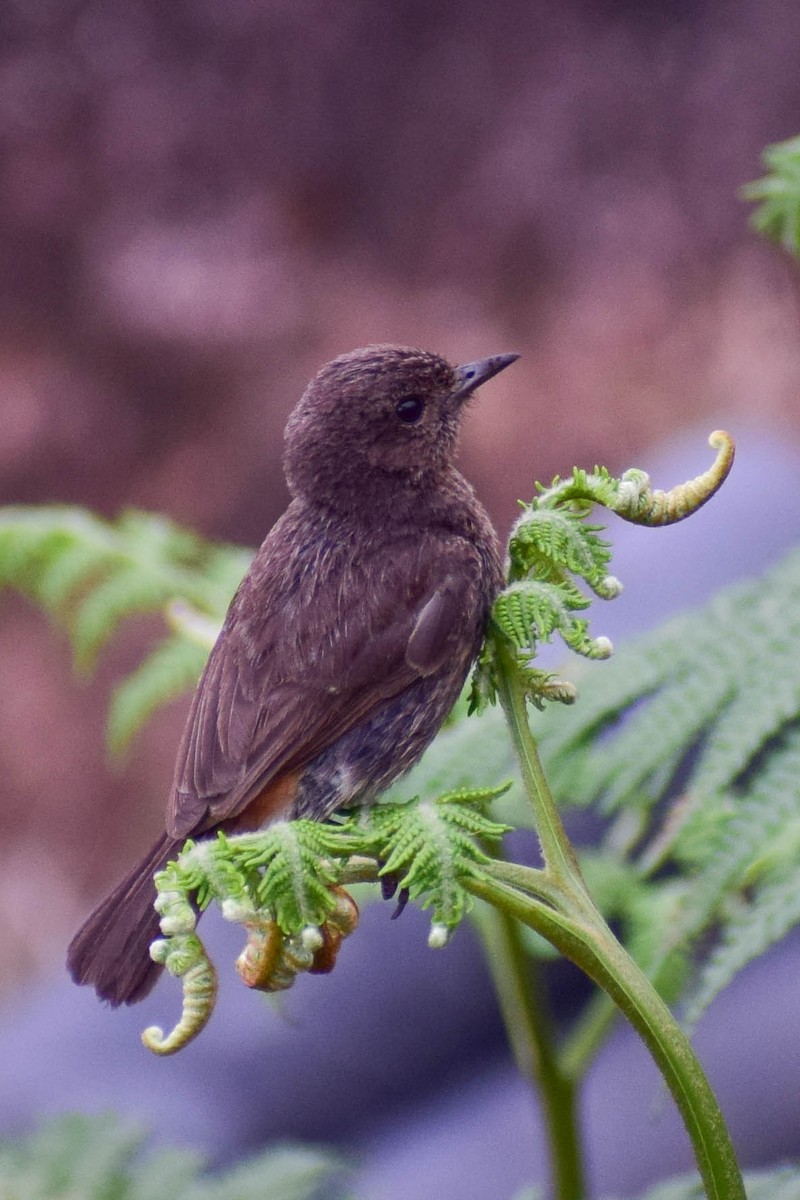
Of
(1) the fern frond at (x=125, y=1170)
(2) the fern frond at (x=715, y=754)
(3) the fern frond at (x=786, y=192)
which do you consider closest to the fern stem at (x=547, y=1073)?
(2) the fern frond at (x=715, y=754)

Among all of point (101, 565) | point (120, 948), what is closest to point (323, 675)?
point (120, 948)

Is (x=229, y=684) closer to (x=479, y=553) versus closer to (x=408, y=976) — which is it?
(x=479, y=553)

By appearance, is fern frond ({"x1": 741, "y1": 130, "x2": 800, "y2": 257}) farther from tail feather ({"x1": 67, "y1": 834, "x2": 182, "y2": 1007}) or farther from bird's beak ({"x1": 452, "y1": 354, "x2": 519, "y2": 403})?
tail feather ({"x1": 67, "y1": 834, "x2": 182, "y2": 1007})

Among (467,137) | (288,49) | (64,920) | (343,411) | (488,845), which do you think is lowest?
(488,845)

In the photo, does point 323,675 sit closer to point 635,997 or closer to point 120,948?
point 120,948

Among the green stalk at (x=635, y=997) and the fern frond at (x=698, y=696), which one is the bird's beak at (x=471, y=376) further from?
the green stalk at (x=635, y=997)

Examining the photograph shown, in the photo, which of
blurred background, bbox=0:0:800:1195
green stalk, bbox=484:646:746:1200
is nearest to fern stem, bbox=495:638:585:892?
green stalk, bbox=484:646:746:1200

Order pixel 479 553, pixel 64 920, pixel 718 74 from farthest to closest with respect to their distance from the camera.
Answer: pixel 718 74 < pixel 64 920 < pixel 479 553

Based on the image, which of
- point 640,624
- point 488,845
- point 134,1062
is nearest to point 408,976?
point 134,1062
